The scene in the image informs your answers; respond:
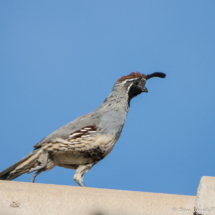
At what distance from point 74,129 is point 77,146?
25cm

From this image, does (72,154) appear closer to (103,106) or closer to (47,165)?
(47,165)

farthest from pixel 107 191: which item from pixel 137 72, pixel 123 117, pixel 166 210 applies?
pixel 137 72

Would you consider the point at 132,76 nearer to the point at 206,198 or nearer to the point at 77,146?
the point at 77,146

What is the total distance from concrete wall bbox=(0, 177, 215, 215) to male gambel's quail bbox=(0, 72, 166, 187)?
7.15 feet

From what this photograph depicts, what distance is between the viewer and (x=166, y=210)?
2.58 metres

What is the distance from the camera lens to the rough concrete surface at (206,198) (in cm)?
238

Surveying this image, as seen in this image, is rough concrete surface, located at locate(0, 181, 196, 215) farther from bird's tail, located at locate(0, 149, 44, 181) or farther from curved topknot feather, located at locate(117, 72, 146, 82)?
curved topknot feather, located at locate(117, 72, 146, 82)

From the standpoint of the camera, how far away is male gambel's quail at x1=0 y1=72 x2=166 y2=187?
4.89 metres

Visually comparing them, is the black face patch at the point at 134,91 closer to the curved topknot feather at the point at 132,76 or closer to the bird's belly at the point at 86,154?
the curved topknot feather at the point at 132,76

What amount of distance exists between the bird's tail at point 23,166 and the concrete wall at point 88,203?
2127 millimetres

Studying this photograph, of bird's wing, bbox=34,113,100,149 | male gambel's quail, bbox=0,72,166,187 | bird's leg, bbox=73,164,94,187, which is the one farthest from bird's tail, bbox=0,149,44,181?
bird's leg, bbox=73,164,94,187

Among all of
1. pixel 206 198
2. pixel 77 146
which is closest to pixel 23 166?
pixel 77 146

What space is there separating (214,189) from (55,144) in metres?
2.82

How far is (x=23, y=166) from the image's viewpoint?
4.85m
